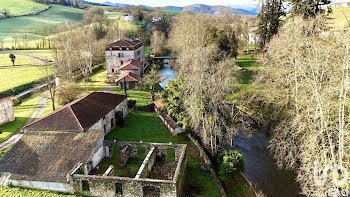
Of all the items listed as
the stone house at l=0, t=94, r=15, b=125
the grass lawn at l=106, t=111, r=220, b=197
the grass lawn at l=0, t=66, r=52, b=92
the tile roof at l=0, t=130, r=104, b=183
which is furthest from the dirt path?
the grass lawn at l=106, t=111, r=220, b=197

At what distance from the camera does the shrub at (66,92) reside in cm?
4234

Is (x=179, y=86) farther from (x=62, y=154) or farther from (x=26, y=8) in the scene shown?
(x=26, y=8)

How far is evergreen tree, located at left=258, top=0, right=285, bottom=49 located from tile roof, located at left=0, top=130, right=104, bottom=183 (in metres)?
41.2

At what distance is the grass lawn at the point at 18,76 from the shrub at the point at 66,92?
1263 centimetres

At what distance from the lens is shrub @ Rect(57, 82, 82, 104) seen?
42.3 m

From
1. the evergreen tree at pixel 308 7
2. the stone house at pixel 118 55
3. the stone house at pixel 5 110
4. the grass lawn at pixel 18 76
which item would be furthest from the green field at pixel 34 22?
the evergreen tree at pixel 308 7

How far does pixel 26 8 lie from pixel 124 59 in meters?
108

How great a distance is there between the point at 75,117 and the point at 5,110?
13.2 meters

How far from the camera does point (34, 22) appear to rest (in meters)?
123

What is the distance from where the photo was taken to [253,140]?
33.1 metres

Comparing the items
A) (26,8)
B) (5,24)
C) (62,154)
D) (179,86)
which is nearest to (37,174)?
(62,154)

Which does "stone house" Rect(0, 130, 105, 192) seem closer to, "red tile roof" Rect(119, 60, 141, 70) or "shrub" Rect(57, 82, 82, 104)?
"shrub" Rect(57, 82, 82, 104)

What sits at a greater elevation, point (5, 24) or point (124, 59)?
point (5, 24)

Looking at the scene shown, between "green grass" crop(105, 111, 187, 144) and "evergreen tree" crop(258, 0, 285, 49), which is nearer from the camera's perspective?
"green grass" crop(105, 111, 187, 144)
